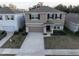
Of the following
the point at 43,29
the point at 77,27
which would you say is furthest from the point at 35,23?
the point at 77,27

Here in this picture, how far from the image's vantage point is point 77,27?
887cm

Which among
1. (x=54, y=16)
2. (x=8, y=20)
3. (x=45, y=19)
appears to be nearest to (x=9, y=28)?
(x=8, y=20)

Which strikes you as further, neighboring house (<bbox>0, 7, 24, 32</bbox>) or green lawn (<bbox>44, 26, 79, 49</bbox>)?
neighboring house (<bbox>0, 7, 24, 32</bbox>)

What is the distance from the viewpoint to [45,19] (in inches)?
376

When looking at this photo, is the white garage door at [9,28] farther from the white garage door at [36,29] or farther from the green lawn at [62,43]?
the green lawn at [62,43]

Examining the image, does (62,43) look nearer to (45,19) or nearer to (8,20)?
(45,19)

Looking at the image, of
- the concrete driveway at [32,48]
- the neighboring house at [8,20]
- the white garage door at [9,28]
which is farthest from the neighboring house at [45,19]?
the concrete driveway at [32,48]

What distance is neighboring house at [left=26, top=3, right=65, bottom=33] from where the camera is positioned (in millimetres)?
9305

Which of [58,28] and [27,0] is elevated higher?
[27,0]

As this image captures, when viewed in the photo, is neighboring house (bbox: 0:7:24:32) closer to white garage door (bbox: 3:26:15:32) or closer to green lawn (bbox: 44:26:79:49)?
white garage door (bbox: 3:26:15:32)

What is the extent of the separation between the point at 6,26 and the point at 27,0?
26.8ft

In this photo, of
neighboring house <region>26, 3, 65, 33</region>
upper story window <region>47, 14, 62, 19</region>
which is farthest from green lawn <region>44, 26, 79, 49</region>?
upper story window <region>47, 14, 62, 19</region>

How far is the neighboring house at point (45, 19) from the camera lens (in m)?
9.30

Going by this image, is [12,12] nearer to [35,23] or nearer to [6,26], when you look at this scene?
[6,26]
